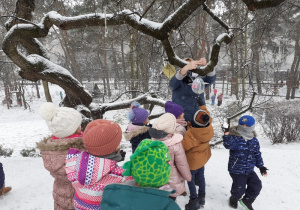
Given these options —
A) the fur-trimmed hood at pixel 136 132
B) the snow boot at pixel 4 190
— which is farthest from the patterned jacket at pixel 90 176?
the snow boot at pixel 4 190

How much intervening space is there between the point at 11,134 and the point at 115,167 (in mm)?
12449

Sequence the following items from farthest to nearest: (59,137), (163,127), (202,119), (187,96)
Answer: (187,96) < (202,119) < (163,127) < (59,137)

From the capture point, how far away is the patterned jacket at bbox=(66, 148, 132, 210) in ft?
4.90

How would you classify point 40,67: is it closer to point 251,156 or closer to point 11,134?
point 251,156

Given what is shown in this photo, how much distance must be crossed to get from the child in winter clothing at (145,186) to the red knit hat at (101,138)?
13.7 inches

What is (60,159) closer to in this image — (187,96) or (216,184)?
(187,96)

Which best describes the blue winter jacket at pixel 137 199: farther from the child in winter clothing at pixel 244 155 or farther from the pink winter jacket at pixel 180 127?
the child in winter clothing at pixel 244 155

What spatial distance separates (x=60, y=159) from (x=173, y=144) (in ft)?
3.94

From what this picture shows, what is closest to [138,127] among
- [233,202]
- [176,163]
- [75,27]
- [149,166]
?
[176,163]

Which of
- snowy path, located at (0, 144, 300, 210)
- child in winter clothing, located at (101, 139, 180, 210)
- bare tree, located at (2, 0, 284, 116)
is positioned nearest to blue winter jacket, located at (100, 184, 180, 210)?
child in winter clothing, located at (101, 139, 180, 210)

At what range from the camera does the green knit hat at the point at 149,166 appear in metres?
1.28

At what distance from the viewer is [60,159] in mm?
1856

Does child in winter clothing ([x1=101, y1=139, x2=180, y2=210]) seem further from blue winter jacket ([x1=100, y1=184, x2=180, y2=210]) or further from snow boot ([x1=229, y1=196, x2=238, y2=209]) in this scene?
snow boot ([x1=229, y1=196, x2=238, y2=209])

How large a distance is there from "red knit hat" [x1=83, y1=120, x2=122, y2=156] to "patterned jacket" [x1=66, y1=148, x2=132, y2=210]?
0.25ft
